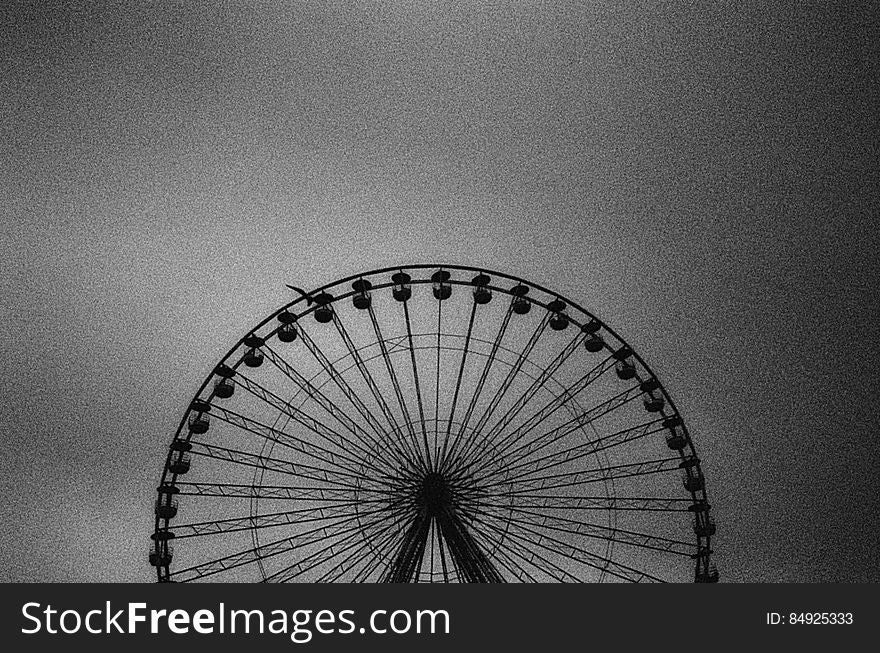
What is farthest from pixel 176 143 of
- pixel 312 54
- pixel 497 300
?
pixel 497 300

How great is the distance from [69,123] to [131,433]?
7.77 metres

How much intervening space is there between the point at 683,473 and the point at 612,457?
6.42 ft

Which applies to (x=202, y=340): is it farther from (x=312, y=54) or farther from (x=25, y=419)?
(x=312, y=54)

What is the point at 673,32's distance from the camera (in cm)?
1758

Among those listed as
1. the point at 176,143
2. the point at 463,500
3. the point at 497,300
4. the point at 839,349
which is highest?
the point at 176,143

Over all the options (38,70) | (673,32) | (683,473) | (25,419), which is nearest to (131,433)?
(25,419)

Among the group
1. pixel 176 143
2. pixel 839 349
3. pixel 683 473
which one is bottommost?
pixel 683 473

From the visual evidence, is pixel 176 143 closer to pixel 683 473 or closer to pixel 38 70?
pixel 38 70

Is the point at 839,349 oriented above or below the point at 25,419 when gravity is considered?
above

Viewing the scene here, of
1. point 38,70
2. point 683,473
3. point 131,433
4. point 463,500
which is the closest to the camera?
point 463,500

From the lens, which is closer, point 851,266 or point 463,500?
point 463,500

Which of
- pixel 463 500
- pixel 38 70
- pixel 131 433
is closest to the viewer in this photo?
pixel 463 500

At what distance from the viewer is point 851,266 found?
19172 mm

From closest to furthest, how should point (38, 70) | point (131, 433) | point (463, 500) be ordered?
1. point (463, 500)
2. point (38, 70)
3. point (131, 433)
